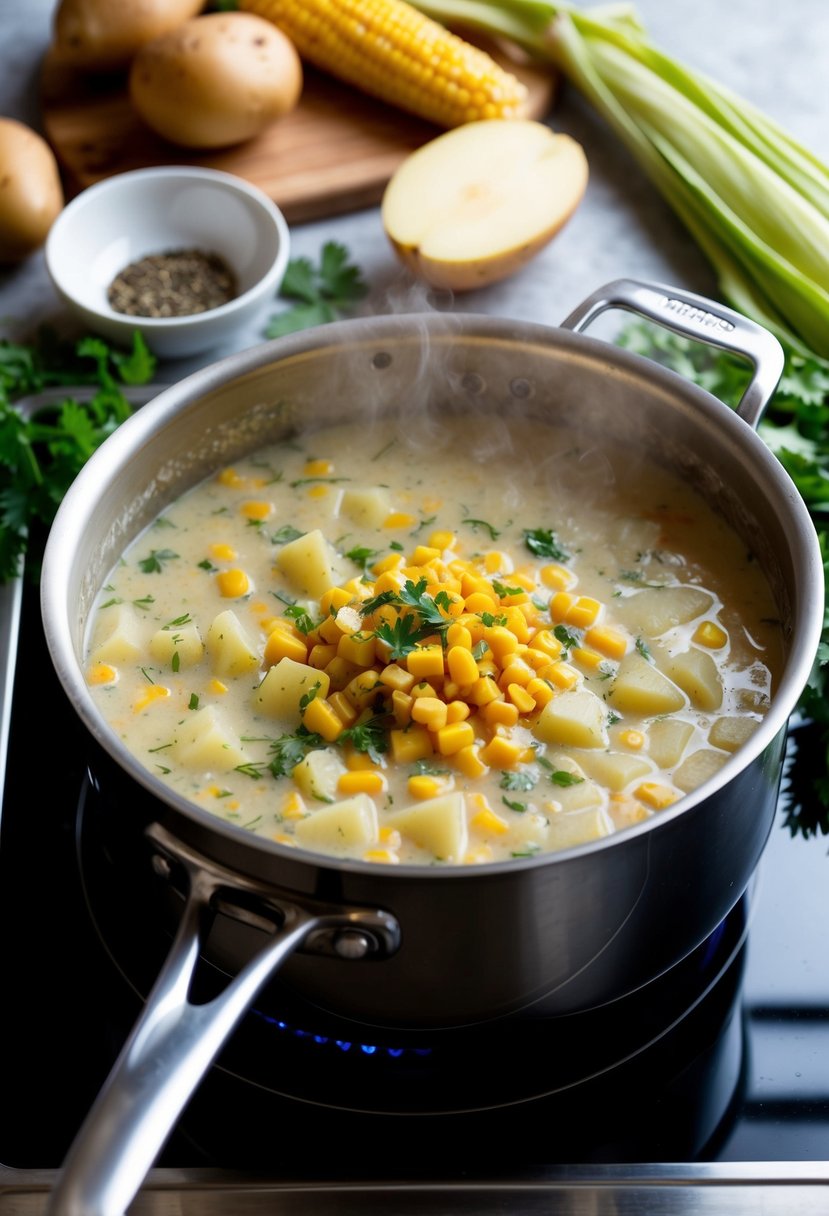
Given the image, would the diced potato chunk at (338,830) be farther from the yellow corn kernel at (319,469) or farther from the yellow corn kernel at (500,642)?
the yellow corn kernel at (319,469)

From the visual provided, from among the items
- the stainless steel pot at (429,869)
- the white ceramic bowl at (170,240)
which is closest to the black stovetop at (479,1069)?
the stainless steel pot at (429,869)

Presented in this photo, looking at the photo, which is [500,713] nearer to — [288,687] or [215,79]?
[288,687]

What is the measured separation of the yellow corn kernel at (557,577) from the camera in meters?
1.99

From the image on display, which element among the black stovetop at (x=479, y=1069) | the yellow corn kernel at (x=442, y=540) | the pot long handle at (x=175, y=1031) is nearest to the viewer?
the pot long handle at (x=175, y=1031)

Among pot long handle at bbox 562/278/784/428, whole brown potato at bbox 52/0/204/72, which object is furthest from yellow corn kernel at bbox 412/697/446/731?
whole brown potato at bbox 52/0/204/72

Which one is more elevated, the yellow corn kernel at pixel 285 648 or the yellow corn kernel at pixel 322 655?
the yellow corn kernel at pixel 322 655

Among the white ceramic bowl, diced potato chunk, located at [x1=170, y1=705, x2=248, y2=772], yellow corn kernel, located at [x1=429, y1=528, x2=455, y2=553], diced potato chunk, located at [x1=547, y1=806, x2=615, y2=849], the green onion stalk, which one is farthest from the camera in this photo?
the green onion stalk

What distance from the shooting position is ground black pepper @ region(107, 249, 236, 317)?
2.66 m

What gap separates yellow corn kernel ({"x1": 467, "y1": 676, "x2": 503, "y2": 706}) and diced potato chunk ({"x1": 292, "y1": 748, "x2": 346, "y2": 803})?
0.20 m

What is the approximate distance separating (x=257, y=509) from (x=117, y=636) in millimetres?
375

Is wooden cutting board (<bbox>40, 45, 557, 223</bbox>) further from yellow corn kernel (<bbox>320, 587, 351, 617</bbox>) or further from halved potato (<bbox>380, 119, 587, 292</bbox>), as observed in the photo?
yellow corn kernel (<bbox>320, 587, 351, 617</bbox>)

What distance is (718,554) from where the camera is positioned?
2025 mm

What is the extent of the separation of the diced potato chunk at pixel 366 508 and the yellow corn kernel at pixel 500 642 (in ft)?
1.41

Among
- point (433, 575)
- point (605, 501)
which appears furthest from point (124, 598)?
point (605, 501)
